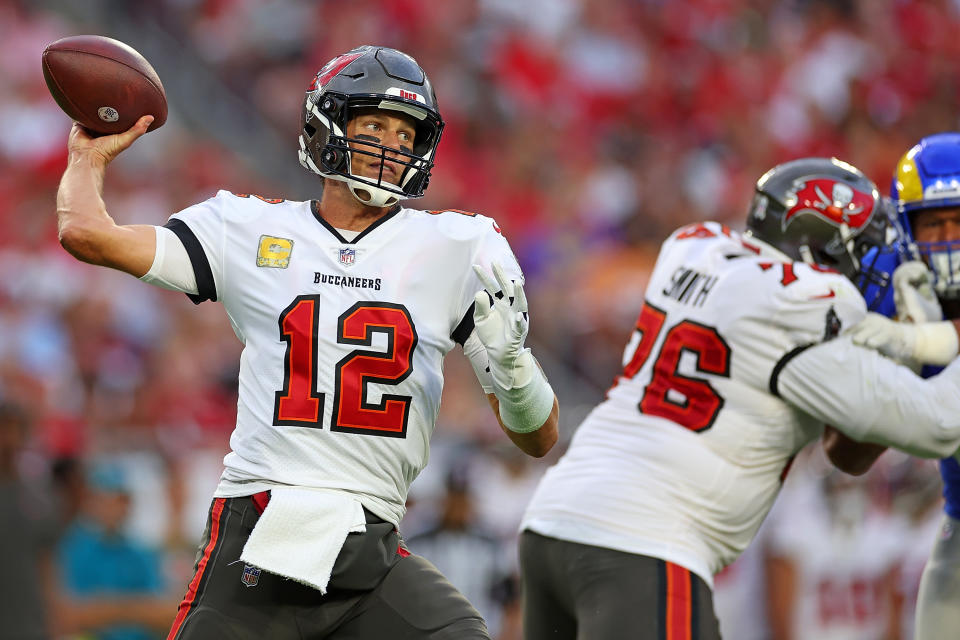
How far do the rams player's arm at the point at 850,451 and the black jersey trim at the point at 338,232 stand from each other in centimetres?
185

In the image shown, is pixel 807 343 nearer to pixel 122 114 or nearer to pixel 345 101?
pixel 345 101

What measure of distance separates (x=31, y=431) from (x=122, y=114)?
3.86m

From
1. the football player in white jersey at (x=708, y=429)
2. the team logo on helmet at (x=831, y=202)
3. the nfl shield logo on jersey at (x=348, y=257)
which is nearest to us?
the nfl shield logo on jersey at (x=348, y=257)

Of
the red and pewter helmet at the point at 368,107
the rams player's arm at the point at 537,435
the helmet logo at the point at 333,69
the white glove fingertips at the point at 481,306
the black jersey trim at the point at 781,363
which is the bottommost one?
the rams player's arm at the point at 537,435

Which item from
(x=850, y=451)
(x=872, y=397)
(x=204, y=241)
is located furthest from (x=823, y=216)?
(x=204, y=241)

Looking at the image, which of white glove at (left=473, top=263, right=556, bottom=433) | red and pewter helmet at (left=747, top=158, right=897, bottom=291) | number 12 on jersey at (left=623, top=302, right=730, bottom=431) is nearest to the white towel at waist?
white glove at (left=473, top=263, right=556, bottom=433)

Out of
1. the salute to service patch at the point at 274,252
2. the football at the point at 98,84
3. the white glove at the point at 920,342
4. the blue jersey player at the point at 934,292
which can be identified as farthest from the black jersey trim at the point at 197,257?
the blue jersey player at the point at 934,292

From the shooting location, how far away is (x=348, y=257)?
3.32m

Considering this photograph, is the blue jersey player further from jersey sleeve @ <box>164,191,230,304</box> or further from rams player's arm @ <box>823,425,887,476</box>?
jersey sleeve @ <box>164,191,230,304</box>

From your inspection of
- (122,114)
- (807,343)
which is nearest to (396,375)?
(122,114)

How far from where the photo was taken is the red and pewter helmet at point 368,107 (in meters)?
3.38

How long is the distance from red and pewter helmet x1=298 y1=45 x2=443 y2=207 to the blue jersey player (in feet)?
5.67

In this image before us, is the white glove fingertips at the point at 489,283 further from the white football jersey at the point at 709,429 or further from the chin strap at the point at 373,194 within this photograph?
the white football jersey at the point at 709,429

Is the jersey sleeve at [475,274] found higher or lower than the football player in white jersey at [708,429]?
higher
